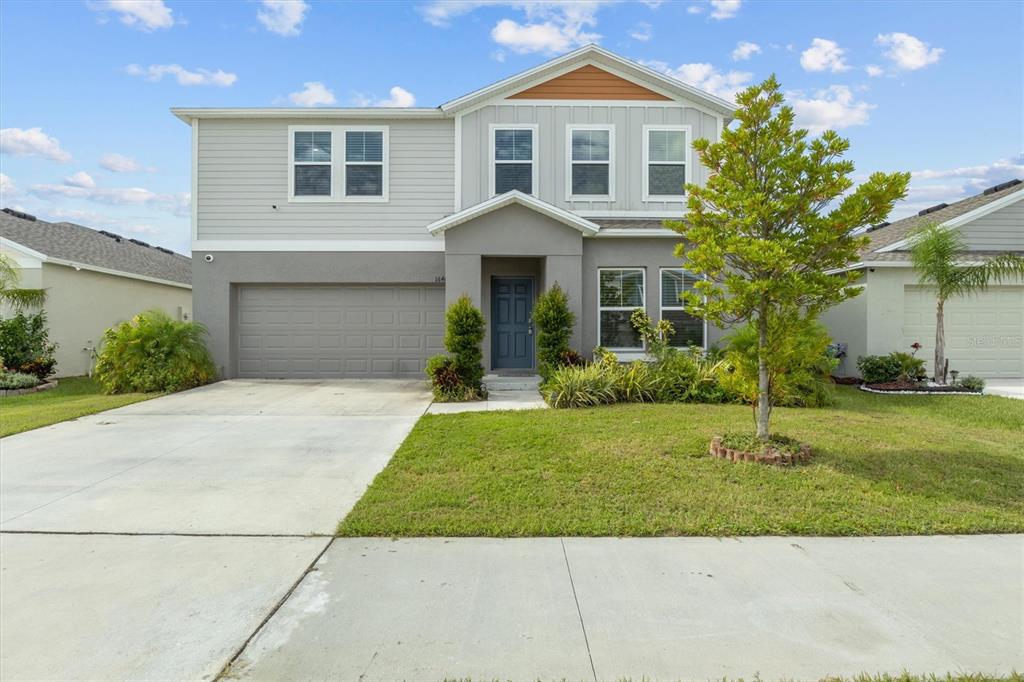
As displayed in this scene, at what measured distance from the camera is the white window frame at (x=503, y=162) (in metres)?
13.2

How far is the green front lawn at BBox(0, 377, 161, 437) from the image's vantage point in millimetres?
8586

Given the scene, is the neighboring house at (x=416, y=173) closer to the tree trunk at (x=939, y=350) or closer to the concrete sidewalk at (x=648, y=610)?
the tree trunk at (x=939, y=350)

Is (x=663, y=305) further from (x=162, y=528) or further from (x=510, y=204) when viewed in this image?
(x=162, y=528)

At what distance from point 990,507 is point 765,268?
2.78m

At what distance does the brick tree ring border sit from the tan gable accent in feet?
32.5

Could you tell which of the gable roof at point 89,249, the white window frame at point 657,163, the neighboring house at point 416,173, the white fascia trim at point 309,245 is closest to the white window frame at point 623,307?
the neighboring house at point 416,173

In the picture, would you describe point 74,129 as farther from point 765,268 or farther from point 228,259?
point 765,268

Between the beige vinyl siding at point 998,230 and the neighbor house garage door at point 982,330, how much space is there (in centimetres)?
123

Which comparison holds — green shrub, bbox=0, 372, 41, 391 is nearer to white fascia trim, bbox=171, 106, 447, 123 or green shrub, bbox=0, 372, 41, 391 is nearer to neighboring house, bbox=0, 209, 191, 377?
neighboring house, bbox=0, 209, 191, 377

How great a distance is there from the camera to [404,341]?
44.5ft

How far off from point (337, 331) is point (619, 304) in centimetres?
668

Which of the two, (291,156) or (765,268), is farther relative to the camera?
(291,156)

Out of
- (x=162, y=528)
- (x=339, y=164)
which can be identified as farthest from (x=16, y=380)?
(x=162, y=528)

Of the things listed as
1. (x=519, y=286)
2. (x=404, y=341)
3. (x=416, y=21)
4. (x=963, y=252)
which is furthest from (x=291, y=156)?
(x=963, y=252)
